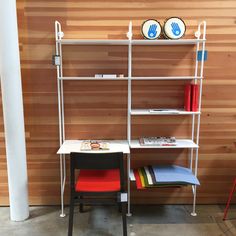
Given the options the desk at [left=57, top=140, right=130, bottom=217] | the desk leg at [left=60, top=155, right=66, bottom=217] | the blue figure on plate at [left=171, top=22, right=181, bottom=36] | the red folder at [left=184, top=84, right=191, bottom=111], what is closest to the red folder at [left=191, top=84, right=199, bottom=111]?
the red folder at [left=184, top=84, right=191, bottom=111]

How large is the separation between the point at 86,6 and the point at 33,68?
808 mm

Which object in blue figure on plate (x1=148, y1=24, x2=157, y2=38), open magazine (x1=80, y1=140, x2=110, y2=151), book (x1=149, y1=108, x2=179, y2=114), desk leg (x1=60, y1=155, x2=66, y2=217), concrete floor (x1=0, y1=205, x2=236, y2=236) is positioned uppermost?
blue figure on plate (x1=148, y1=24, x2=157, y2=38)

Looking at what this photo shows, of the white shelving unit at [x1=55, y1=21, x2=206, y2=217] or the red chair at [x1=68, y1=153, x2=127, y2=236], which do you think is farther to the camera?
the white shelving unit at [x1=55, y1=21, x2=206, y2=217]

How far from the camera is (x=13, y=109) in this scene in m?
2.45

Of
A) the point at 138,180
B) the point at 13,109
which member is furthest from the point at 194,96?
the point at 13,109

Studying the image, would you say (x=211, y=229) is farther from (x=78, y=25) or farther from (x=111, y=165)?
(x=78, y=25)

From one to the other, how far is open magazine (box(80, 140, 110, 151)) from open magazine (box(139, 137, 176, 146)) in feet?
1.18

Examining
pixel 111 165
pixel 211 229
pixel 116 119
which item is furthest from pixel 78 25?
pixel 211 229

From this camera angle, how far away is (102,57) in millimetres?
2666

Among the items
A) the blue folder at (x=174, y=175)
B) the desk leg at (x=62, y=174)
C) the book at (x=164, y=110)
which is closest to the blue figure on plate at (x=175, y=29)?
the book at (x=164, y=110)

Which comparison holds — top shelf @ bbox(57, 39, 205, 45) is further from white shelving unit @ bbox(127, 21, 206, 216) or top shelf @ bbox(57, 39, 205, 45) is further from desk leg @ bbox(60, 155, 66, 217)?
desk leg @ bbox(60, 155, 66, 217)

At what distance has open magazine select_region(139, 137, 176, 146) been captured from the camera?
2566mm

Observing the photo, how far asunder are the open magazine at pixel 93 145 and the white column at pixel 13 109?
0.59 meters

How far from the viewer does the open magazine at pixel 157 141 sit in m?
2.57
